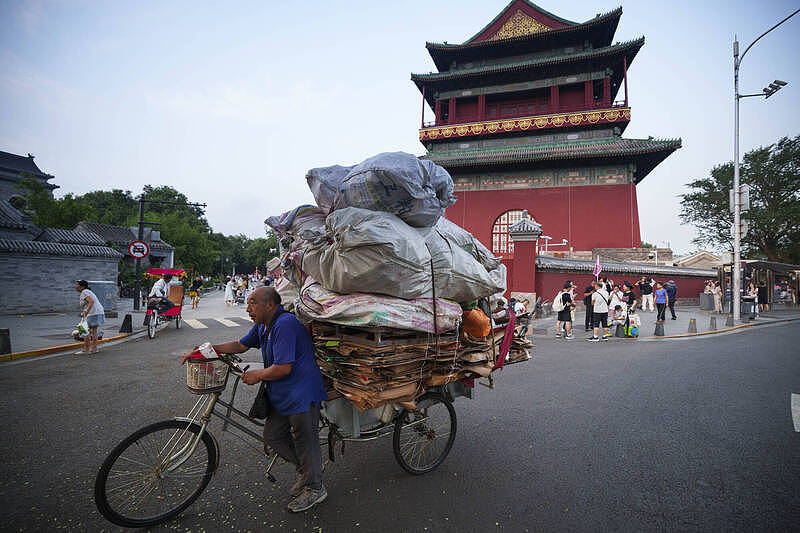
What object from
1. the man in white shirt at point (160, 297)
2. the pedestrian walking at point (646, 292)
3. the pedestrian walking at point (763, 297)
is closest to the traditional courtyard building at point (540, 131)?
the pedestrian walking at point (646, 292)

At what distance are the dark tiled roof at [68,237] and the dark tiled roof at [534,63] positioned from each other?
71.9 feet

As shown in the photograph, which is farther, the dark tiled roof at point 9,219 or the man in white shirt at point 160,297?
the dark tiled roof at point 9,219

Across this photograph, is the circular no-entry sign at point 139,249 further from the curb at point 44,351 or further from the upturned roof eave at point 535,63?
the upturned roof eave at point 535,63

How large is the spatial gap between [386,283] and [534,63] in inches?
1048

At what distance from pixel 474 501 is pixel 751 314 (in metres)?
18.8

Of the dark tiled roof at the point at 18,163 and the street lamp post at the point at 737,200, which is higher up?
the dark tiled roof at the point at 18,163

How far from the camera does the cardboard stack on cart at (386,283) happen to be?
2.50 m

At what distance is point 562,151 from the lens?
21.6m

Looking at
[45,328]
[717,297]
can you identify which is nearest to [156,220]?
[45,328]

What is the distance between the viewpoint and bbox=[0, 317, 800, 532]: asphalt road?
261 cm

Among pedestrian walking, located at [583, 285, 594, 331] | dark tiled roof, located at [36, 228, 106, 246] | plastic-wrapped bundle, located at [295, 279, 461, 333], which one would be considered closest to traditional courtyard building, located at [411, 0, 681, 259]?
pedestrian walking, located at [583, 285, 594, 331]

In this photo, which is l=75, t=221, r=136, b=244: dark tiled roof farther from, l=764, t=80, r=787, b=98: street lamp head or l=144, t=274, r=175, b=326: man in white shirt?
l=764, t=80, r=787, b=98: street lamp head

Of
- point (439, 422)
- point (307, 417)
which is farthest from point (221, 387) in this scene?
point (439, 422)

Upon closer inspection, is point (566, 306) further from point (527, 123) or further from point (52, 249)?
point (52, 249)
